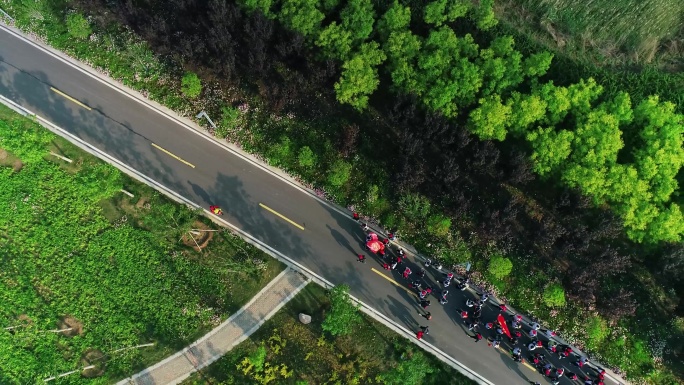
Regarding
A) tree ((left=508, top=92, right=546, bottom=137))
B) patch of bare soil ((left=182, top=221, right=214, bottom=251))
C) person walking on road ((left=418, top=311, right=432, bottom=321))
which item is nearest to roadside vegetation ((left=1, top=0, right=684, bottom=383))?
tree ((left=508, top=92, right=546, bottom=137))

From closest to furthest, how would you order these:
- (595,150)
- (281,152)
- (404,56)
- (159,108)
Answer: (595,150) < (404,56) < (281,152) < (159,108)

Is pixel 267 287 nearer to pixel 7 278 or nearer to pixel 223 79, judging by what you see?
pixel 223 79

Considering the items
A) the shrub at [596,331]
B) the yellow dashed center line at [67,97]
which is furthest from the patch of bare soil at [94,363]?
the shrub at [596,331]

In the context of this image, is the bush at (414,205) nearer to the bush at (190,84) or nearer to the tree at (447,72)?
the tree at (447,72)

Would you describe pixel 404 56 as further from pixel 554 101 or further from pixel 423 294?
pixel 423 294

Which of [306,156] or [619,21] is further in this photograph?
[619,21]

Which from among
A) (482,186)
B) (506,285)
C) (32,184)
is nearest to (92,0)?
(32,184)

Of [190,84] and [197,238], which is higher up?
[190,84]

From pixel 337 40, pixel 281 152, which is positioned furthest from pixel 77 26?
pixel 337 40
